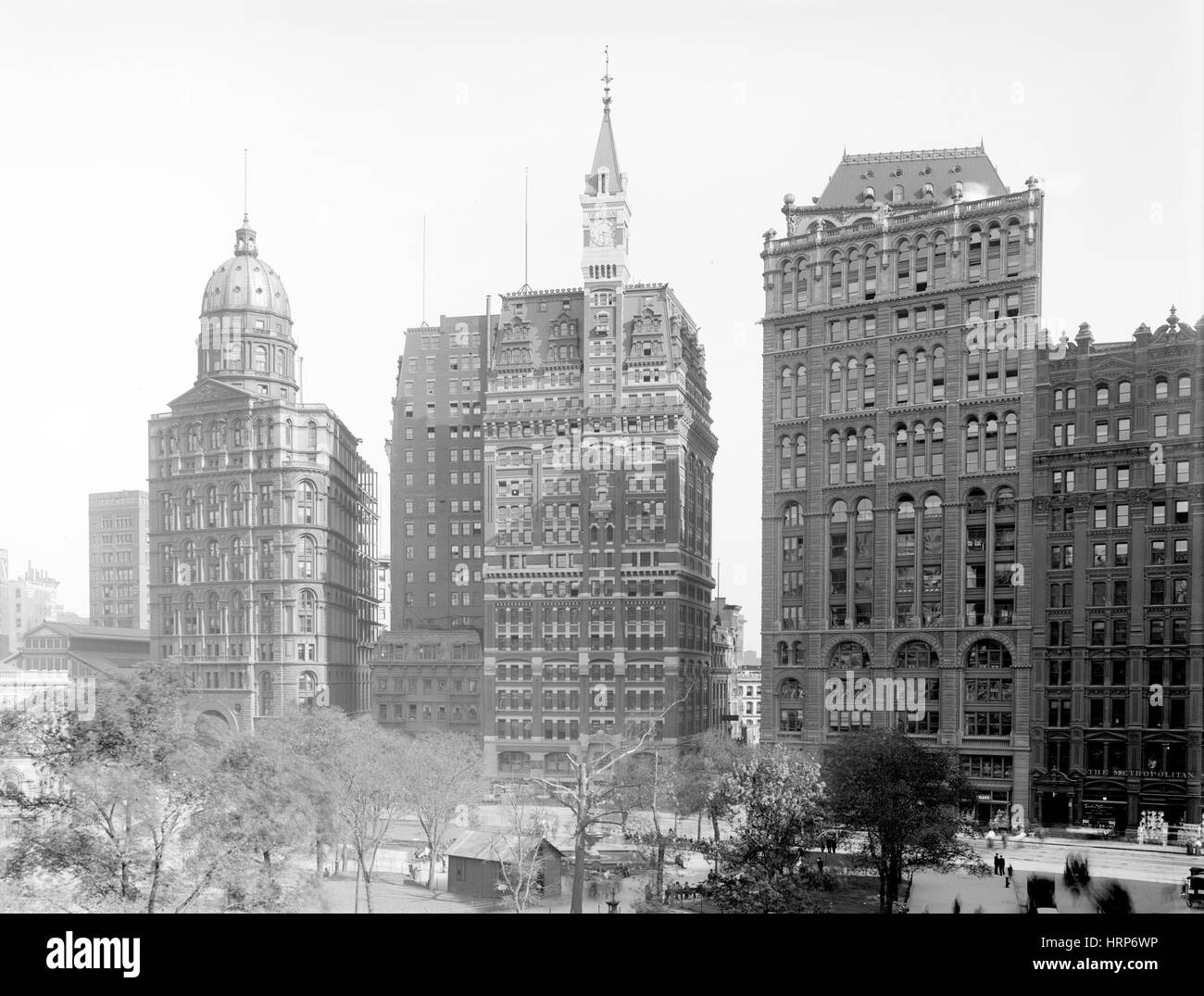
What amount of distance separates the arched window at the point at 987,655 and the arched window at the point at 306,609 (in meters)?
20.1

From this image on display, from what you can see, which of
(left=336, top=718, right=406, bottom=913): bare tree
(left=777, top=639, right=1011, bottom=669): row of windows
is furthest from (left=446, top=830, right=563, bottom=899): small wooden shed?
(left=777, top=639, right=1011, bottom=669): row of windows

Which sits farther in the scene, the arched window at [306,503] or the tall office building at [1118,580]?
the tall office building at [1118,580]

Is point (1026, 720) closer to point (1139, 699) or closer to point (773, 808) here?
point (1139, 699)

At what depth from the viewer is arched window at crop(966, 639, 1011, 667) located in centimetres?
3262

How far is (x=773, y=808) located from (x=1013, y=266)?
19.5 meters

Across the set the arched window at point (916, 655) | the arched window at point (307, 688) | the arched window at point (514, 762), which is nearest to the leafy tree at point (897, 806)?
the arched window at point (514, 762)

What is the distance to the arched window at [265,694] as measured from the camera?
992 inches

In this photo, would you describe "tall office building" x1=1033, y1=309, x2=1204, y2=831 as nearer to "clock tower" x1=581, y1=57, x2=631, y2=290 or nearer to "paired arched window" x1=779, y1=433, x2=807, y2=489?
"paired arched window" x1=779, y1=433, x2=807, y2=489

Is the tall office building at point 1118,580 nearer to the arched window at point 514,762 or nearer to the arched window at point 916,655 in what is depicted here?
the arched window at point 916,655

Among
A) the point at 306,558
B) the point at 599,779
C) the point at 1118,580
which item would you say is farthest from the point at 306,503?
the point at 1118,580

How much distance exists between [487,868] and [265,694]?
771cm

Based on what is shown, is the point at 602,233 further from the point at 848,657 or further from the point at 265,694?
the point at 848,657
